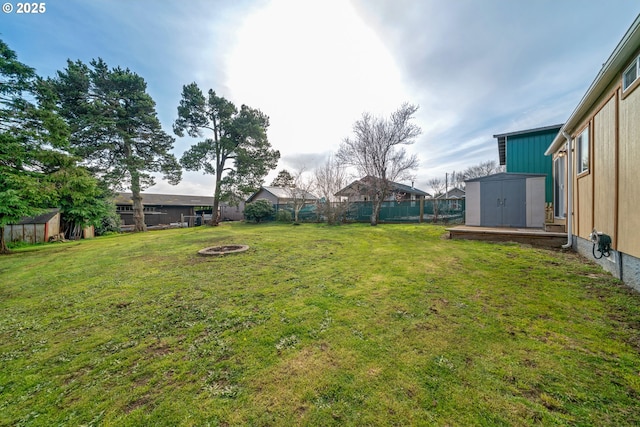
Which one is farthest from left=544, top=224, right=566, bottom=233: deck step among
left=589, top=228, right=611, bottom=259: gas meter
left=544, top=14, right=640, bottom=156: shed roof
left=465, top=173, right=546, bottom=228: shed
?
left=589, top=228, right=611, bottom=259: gas meter

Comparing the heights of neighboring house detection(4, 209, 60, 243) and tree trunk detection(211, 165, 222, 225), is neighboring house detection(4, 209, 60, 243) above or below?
below

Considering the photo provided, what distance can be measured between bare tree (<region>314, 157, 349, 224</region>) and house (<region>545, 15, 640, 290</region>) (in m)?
11.4

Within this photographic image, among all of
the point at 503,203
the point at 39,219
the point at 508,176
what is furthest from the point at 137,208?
the point at 508,176

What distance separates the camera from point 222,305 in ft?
10.6

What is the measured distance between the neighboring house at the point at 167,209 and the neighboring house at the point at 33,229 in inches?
413

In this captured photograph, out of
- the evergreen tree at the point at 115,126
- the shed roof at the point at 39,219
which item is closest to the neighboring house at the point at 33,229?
the shed roof at the point at 39,219

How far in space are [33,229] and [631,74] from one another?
20.5m

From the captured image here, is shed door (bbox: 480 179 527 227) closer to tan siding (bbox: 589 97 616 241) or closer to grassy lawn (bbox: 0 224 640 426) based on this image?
tan siding (bbox: 589 97 616 241)

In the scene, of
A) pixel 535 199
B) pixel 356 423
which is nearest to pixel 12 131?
pixel 356 423

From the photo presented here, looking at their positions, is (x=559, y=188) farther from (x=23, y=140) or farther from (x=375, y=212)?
(x=23, y=140)

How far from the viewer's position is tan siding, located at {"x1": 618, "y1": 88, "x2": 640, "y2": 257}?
2934mm

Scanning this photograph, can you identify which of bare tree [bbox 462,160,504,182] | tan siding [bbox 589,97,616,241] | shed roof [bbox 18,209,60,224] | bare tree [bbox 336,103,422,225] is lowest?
shed roof [bbox 18,209,60,224]

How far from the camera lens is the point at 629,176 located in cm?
312

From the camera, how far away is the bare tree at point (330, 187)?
51.7ft
